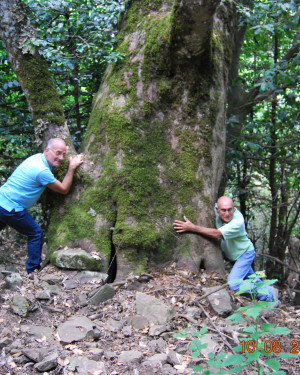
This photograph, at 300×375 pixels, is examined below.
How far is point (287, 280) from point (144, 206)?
614 centimetres

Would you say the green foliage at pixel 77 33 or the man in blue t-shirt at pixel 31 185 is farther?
the green foliage at pixel 77 33

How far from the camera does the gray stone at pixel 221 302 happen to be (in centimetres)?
365

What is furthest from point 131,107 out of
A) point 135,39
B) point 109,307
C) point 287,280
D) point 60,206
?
point 287,280

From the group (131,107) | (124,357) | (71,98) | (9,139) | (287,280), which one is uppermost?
(71,98)

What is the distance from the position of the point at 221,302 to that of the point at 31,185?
8.53 feet

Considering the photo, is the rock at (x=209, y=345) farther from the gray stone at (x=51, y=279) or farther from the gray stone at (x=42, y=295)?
the gray stone at (x=51, y=279)

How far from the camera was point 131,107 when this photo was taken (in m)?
4.48

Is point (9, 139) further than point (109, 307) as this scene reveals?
Yes

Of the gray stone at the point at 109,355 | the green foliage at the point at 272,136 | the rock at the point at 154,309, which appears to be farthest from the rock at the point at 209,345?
the green foliage at the point at 272,136

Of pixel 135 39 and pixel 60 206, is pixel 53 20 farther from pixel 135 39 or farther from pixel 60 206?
pixel 60 206

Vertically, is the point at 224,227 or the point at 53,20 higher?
the point at 53,20

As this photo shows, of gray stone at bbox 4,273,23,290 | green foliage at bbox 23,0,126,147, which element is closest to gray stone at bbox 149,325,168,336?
gray stone at bbox 4,273,23,290

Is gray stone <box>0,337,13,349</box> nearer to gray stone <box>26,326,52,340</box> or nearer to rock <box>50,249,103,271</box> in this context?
gray stone <box>26,326,52,340</box>

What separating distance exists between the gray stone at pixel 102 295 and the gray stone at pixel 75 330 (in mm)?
356
